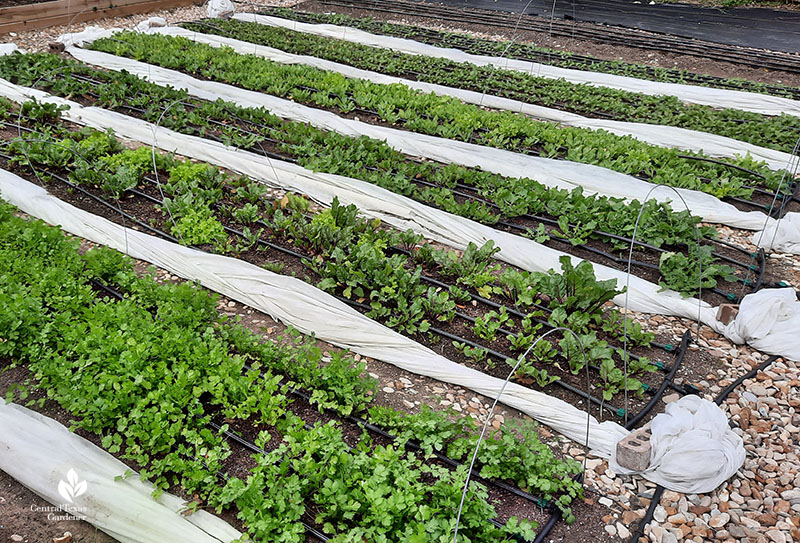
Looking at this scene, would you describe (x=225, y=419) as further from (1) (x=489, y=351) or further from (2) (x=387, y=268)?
(1) (x=489, y=351)

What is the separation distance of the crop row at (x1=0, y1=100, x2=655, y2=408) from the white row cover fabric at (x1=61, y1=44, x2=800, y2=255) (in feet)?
6.91

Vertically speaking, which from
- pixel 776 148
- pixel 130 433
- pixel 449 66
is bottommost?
pixel 130 433

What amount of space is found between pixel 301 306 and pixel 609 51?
40.0ft

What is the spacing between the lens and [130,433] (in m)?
3.56

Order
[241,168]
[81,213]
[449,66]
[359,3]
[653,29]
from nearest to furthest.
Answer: [81,213], [241,168], [449,66], [653,29], [359,3]

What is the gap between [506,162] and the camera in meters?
7.78

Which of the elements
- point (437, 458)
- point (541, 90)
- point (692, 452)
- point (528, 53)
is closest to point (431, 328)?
point (437, 458)

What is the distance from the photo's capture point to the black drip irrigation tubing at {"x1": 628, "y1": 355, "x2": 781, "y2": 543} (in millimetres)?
3354

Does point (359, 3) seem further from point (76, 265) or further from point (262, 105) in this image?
point (76, 265)

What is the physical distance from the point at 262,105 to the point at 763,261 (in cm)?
792

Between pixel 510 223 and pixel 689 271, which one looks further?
pixel 510 223

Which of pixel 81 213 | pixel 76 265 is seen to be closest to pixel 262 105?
pixel 81 213

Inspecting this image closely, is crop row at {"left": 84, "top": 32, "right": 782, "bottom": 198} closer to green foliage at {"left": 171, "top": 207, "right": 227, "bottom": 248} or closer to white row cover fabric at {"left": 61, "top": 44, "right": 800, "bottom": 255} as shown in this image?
white row cover fabric at {"left": 61, "top": 44, "right": 800, "bottom": 255}

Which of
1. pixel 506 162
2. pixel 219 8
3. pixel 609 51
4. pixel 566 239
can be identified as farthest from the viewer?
→ pixel 219 8
